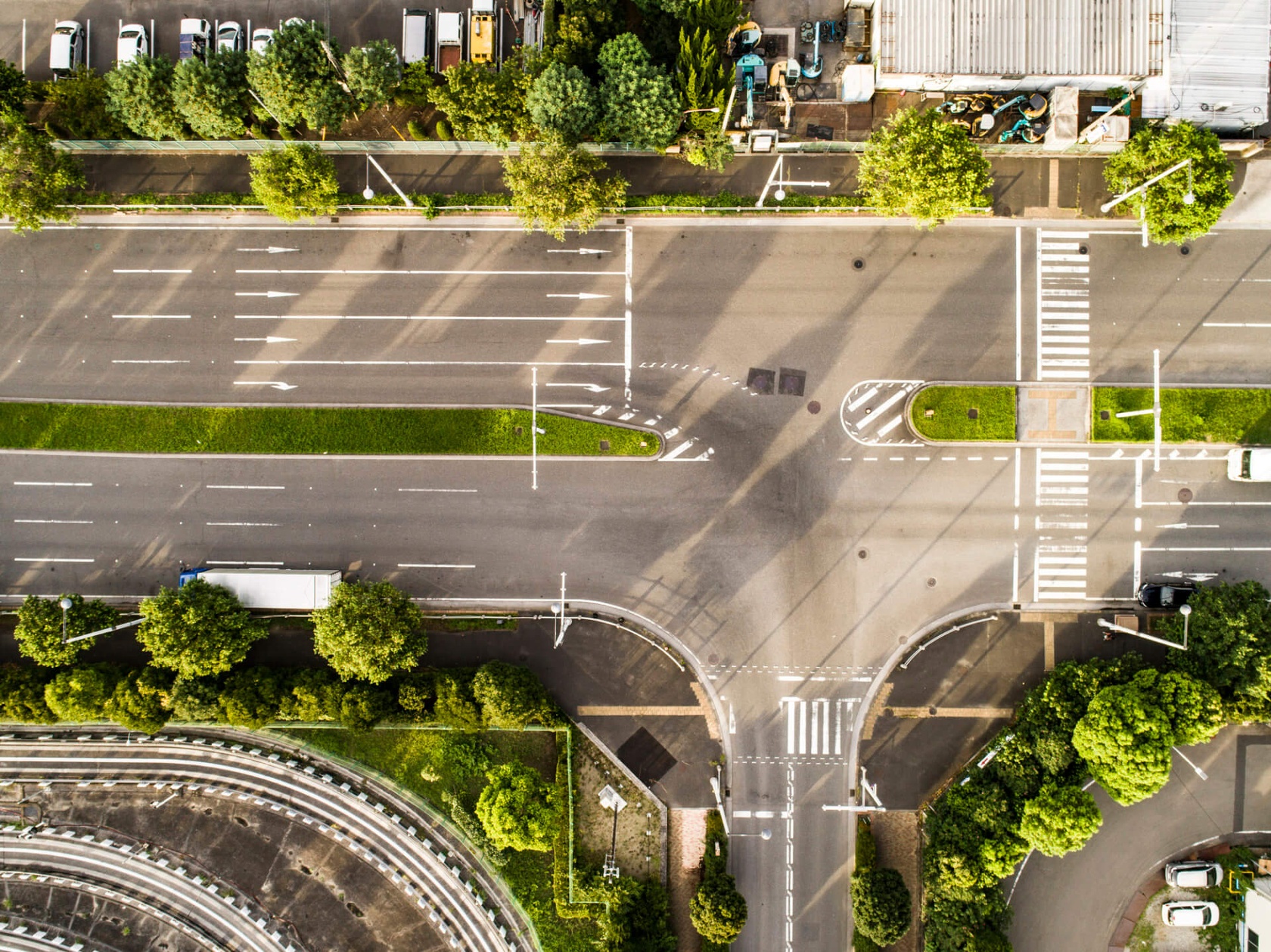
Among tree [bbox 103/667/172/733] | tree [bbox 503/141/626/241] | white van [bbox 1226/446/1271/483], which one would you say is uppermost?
tree [bbox 503/141/626/241]

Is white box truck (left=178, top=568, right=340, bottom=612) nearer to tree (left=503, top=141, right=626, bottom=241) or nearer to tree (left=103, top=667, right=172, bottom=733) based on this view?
tree (left=103, top=667, right=172, bottom=733)


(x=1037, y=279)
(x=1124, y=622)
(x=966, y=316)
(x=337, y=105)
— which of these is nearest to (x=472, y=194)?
(x=337, y=105)

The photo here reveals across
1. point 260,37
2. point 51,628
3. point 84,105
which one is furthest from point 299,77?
point 51,628

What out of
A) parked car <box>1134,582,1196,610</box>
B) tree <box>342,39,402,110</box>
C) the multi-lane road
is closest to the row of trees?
parked car <box>1134,582,1196,610</box>

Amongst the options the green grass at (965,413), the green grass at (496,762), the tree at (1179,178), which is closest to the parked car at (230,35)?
the green grass at (496,762)

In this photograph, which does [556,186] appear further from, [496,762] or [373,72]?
[496,762]

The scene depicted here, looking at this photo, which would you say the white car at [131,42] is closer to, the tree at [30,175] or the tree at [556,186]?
the tree at [30,175]
